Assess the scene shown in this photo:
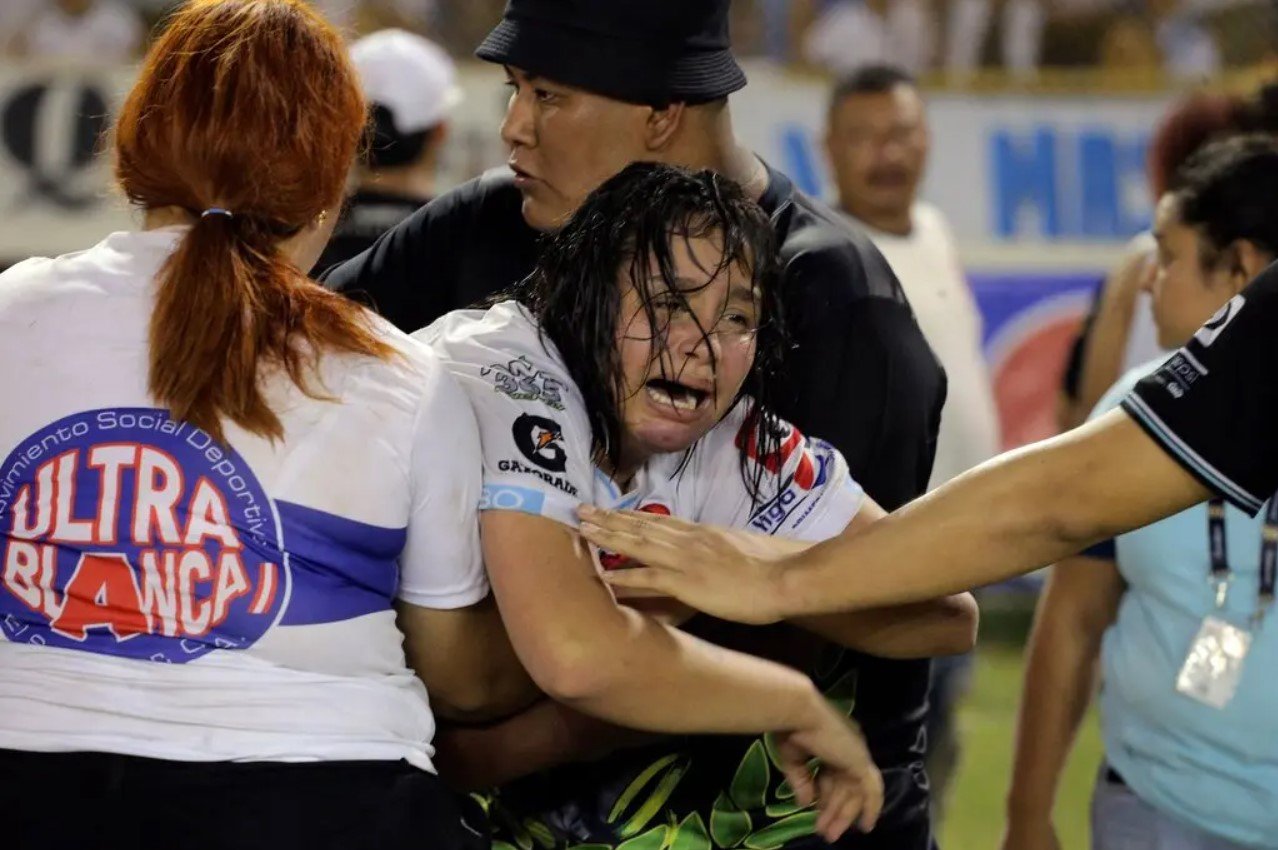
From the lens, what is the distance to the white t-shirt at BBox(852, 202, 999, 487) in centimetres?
534

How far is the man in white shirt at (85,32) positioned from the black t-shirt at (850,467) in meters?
6.50

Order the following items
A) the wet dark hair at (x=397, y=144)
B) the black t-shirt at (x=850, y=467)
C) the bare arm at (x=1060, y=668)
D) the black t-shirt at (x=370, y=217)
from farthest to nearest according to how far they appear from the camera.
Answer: the wet dark hair at (x=397, y=144) < the black t-shirt at (x=370, y=217) < the bare arm at (x=1060, y=668) < the black t-shirt at (x=850, y=467)

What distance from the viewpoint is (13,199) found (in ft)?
28.3

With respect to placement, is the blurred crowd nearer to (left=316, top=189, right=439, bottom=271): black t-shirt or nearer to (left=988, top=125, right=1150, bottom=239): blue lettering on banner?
(left=988, top=125, right=1150, bottom=239): blue lettering on banner

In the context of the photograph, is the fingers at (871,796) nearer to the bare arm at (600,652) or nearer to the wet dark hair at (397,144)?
the bare arm at (600,652)

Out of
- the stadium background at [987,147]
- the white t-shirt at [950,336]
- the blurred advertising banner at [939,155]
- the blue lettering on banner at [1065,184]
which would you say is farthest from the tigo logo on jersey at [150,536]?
the blue lettering on banner at [1065,184]

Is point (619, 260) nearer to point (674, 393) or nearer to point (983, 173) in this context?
point (674, 393)

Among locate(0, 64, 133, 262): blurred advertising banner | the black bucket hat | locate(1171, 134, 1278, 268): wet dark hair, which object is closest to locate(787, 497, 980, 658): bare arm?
the black bucket hat

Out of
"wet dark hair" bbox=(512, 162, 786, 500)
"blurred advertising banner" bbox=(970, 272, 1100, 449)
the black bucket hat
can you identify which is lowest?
"blurred advertising banner" bbox=(970, 272, 1100, 449)

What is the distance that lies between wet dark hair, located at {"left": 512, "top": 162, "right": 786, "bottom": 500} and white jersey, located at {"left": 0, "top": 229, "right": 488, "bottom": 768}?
354 mm

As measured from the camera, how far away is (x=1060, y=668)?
11.6 feet

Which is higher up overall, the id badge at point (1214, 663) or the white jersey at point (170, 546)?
the white jersey at point (170, 546)

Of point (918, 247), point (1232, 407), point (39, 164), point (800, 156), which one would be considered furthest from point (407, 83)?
point (39, 164)

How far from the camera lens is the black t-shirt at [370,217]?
473 centimetres
